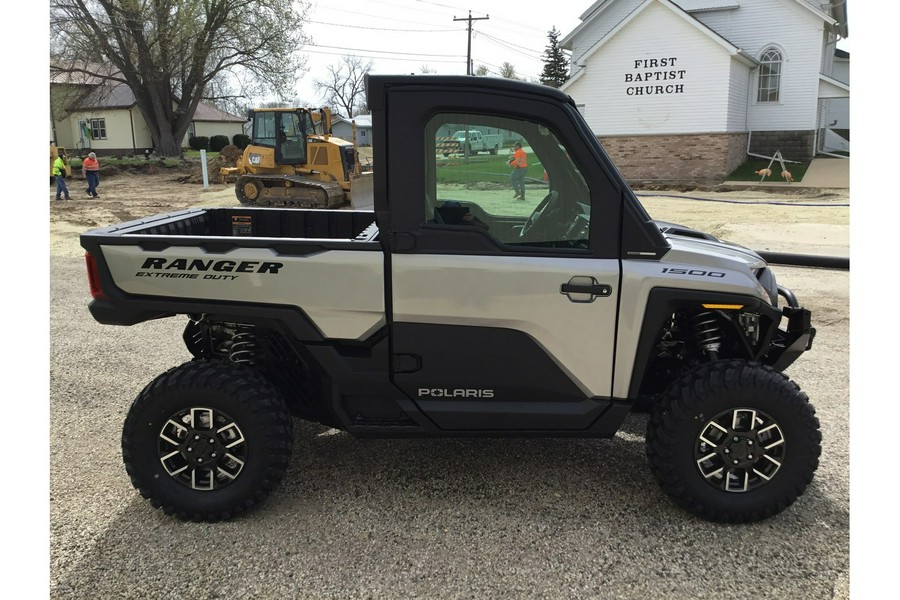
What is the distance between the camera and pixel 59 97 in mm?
46188

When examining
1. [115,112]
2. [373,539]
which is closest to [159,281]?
[373,539]

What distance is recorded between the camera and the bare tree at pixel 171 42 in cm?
3747

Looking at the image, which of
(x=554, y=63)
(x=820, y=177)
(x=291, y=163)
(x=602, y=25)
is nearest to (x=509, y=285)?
(x=291, y=163)

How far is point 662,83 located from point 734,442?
27.7m

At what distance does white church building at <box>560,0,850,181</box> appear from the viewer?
2800 cm

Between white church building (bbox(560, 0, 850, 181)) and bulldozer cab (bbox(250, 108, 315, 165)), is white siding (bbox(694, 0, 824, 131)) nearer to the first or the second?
white church building (bbox(560, 0, 850, 181))

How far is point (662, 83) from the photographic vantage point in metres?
28.6

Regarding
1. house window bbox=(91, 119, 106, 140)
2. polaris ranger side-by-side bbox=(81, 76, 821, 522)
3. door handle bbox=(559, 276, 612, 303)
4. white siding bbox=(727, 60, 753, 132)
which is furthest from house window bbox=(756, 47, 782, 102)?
house window bbox=(91, 119, 106, 140)

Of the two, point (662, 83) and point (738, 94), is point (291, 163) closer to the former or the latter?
point (662, 83)

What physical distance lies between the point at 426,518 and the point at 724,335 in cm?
201

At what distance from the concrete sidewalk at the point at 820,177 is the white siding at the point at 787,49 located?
1910 millimetres

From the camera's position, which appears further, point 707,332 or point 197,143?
point 197,143

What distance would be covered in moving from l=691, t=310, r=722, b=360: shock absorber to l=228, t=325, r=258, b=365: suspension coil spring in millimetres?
2558

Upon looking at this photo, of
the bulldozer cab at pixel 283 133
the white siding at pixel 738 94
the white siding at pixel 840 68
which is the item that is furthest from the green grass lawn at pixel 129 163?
the white siding at pixel 840 68
